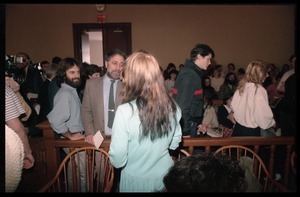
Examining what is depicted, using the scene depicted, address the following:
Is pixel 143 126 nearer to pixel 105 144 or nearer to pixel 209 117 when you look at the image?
pixel 105 144

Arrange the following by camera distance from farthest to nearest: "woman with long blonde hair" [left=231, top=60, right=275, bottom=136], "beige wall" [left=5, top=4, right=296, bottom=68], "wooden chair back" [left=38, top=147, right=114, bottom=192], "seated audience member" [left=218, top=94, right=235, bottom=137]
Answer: "beige wall" [left=5, top=4, right=296, bottom=68] → "seated audience member" [left=218, top=94, right=235, bottom=137] → "woman with long blonde hair" [left=231, top=60, right=275, bottom=136] → "wooden chair back" [left=38, top=147, right=114, bottom=192]

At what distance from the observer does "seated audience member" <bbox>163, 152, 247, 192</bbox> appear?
3.81 feet

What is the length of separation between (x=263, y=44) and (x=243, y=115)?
17.6ft

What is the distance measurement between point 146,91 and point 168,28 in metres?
5.84

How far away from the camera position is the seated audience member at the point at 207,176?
3.81 feet

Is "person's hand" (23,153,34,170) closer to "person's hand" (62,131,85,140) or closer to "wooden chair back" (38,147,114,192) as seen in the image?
"wooden chair back" (38,147,114,192)

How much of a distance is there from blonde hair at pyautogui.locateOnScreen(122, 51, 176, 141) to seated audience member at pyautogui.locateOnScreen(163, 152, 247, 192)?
0.27 metres

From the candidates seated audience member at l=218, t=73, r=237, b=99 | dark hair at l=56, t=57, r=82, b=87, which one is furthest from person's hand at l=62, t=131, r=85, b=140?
seated audience member at l=218, t=73, r=237, b=99

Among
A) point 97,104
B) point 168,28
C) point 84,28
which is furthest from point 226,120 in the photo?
point 84,28

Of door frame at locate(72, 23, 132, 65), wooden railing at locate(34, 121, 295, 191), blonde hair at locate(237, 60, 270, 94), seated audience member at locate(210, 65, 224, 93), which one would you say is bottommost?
wooden railing at locate(34, 121, 295, 191)

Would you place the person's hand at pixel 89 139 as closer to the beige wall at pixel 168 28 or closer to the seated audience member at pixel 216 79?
the seated audience member at pixel 216 79

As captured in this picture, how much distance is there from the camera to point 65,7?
6668 mm

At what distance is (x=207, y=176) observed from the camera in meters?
1.17
